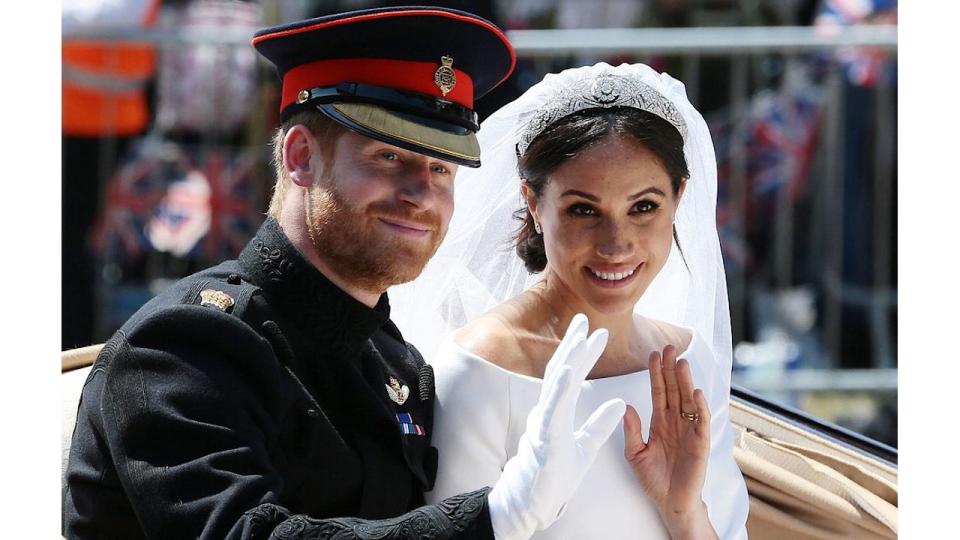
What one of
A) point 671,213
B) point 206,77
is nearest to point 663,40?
point 206,77

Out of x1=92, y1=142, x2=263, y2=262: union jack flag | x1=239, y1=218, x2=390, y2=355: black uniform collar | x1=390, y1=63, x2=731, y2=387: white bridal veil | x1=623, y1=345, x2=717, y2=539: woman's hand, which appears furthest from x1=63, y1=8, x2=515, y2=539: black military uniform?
x1=92, y1=142, x2=263, y2=262: union jack flag

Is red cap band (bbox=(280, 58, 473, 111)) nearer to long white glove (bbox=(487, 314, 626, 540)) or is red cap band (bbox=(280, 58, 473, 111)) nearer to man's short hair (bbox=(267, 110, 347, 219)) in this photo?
man's short hair (bbox=(267, 110, 347, 219))

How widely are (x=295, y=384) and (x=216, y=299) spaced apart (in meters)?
0.19

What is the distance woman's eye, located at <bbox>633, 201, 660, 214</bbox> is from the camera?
2.51 meters

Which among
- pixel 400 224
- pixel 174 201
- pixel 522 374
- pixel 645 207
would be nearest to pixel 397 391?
pixel 522 374

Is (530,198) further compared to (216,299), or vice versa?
(530,198)

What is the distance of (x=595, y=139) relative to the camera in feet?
8.15

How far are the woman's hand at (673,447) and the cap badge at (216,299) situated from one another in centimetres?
72

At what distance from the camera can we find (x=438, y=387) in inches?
100

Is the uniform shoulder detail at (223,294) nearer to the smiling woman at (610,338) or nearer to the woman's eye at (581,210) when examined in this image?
the smiling woman at (610,338)

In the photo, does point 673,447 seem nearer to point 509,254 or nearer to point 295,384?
point 509,254

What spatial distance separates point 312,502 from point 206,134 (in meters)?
3.32
